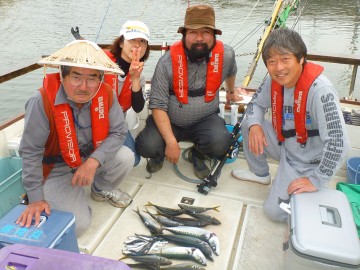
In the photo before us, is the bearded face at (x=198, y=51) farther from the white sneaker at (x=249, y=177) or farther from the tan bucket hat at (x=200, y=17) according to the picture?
the white sneaker at (x=249, y=177)

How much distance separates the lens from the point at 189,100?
359 cm

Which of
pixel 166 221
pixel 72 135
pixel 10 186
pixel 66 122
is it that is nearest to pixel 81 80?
pixel 66 122

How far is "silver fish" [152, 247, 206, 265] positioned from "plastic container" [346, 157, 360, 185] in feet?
6.02

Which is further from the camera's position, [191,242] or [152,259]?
[191,242]

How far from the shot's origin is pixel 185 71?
3496mm

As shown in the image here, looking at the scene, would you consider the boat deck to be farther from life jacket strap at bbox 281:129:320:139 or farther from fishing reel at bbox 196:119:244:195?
life jacket strap at bbox 281:129:320:139

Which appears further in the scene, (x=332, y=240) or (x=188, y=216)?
(x=188, y=216)

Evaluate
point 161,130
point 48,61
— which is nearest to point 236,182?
point 161,130

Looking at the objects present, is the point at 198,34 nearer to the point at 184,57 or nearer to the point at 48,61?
the point at 184,57

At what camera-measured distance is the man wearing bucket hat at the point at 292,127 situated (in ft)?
8.30

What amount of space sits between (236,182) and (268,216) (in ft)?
2.07

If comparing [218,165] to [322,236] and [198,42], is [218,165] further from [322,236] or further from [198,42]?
[322,236]

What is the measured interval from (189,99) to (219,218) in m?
1.33

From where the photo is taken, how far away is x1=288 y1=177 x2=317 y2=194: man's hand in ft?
7.96
